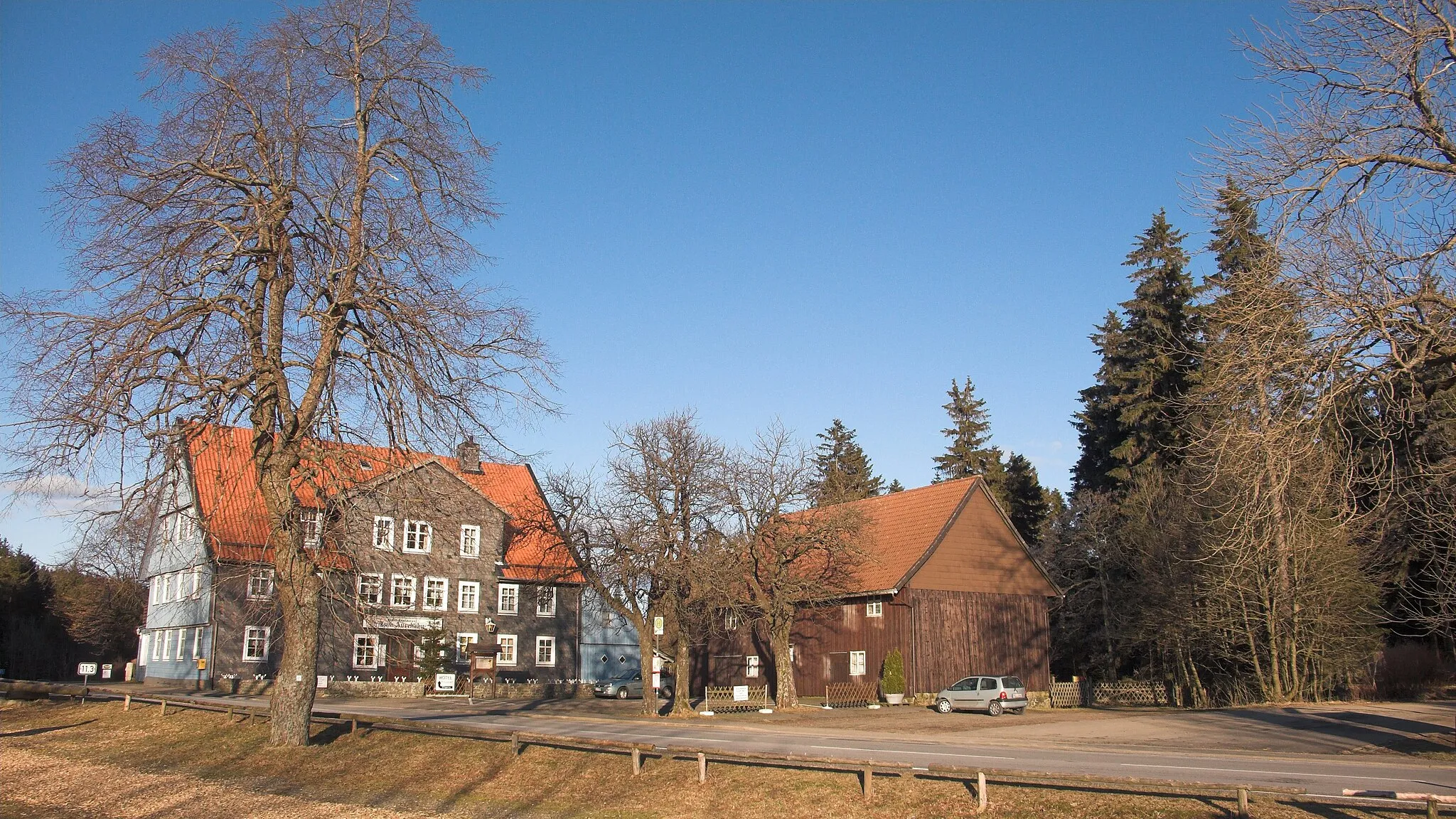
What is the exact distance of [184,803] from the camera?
58.3 feet

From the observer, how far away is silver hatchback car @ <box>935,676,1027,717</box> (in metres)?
36.8

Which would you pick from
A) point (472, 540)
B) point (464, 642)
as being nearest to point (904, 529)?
point (472, 540)

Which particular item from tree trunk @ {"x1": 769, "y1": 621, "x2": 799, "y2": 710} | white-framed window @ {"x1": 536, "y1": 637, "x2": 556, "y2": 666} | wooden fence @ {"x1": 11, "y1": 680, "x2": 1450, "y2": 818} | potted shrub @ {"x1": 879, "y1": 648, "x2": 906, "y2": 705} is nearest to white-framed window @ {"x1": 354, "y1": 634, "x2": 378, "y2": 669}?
white-framed window @ {"x1": 536, "y1": 637, "x2": 556, "y2": 666}

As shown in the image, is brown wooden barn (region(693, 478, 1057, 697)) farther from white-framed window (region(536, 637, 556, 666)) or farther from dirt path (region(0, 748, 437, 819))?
dirt path (region(0, 748, 437, 819))

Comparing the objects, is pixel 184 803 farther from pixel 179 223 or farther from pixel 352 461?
pixel 179 223

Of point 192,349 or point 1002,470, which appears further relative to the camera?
point 1002,470

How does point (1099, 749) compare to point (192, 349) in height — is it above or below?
below

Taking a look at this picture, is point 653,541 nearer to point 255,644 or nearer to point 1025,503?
point 255,644

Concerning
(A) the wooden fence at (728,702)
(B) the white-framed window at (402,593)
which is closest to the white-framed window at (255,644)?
(B) the white-framed window at (402,593)

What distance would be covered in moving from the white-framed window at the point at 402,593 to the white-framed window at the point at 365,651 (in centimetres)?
180

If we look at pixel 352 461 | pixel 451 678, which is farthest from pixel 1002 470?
pixel 352 461

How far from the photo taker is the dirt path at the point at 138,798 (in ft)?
→ 55.6

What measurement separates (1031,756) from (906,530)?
25320 millimetres

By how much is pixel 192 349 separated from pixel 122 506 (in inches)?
134
